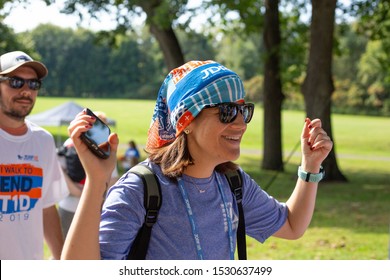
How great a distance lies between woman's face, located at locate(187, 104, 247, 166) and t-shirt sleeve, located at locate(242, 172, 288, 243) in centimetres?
28

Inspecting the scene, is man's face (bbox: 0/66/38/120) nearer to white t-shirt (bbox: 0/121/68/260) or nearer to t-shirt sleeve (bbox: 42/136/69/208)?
white t-shirt (bbox: 0/121/68/260)

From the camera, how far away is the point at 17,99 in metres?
3.70

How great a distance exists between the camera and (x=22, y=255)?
354cm

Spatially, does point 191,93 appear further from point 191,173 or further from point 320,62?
point 320,62

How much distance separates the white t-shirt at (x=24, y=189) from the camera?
3.52 metres

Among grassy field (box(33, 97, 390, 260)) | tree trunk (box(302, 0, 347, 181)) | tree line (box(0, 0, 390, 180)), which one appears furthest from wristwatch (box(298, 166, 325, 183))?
tree trunk (box(302, 0, 347, 181))

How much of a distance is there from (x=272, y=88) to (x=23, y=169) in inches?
678

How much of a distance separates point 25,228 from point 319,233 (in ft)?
23.8

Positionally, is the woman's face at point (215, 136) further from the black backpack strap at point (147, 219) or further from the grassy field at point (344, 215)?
the grassy field at point (344, 215)

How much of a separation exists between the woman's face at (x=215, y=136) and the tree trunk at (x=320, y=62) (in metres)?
14.1

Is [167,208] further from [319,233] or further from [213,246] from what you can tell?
[319,233]

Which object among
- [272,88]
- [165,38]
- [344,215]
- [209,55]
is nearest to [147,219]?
[344,215]

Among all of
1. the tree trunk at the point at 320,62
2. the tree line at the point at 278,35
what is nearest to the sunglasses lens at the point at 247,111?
the tree line at the point at 278,35
